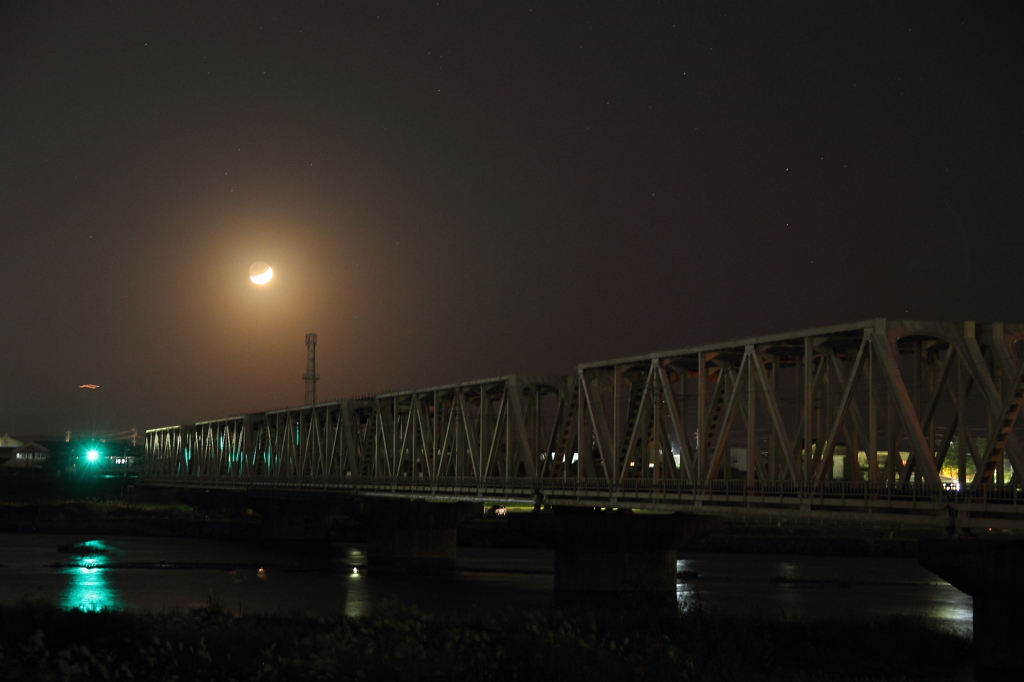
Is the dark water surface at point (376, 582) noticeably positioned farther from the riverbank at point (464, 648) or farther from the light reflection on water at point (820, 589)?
the riverbank at point (464, 648)

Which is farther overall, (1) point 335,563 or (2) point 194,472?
(2) point 194,472

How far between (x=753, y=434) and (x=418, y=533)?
46.3 metres

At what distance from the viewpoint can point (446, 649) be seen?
32.9 metres

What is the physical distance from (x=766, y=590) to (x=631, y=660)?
44015 mm

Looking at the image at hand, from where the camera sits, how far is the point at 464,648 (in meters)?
33.5

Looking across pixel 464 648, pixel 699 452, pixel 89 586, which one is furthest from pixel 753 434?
pixel 89 586

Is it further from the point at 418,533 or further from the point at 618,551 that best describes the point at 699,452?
the point at 418,533

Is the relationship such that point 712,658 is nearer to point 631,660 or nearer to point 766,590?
point 631,660

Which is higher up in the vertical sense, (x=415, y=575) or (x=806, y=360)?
(x=806, y=360)

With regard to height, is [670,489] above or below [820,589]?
above

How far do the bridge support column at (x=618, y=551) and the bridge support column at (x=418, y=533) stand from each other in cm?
2616

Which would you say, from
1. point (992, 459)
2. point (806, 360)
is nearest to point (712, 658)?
point (992, 459)

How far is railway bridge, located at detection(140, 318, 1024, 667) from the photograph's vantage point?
39094 mm

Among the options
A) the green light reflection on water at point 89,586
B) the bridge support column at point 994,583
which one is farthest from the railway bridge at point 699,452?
the green light reflection on water at point 89,586
